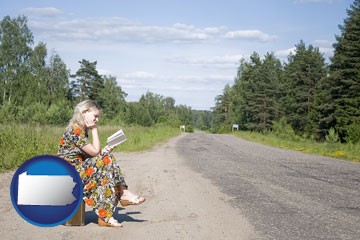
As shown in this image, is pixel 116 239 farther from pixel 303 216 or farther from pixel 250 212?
pixel 303 216

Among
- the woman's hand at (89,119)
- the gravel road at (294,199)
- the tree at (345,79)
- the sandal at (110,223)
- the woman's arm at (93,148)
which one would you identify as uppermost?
the tree at (345,79)

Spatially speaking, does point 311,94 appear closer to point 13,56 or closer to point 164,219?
point 13,56

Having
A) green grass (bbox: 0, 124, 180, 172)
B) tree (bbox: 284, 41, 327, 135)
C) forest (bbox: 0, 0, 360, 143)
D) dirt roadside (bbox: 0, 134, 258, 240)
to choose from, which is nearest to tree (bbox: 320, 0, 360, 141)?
forest (bbox: 0, 0, 360, 143)

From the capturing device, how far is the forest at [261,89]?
1651 inches

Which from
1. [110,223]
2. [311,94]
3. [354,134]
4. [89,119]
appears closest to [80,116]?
[89,119]

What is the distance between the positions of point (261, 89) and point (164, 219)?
72133 mm

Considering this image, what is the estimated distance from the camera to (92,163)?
5.31 metres

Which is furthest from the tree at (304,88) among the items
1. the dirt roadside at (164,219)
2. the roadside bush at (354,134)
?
the dirt roadside at (164,219)

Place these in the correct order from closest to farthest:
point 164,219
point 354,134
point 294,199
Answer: point 164,219
point 294,199
point 354,134

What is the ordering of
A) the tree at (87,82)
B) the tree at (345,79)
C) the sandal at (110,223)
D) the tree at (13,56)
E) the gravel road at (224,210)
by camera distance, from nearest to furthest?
the gravel road at (224,210) < the sandal at (110,223) < the tree at (345,79) < the tree at (13,56) < the tree at (87,82)

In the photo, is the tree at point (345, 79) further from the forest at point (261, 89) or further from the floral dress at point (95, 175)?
the floral dress at point (95, 175)

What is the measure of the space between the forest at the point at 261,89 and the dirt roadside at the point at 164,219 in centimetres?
931

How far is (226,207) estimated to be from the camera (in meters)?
6.91

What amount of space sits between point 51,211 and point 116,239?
1.97m
